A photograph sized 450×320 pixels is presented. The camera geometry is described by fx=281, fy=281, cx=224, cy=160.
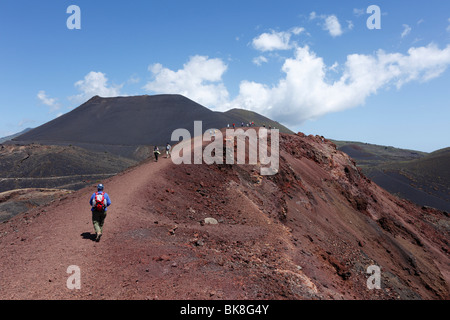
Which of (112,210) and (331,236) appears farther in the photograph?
(331,236)

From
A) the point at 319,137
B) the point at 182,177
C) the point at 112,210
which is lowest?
the point at 112,210

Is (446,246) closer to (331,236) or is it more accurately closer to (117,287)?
(331,236)

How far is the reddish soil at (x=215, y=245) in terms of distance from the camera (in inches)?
267

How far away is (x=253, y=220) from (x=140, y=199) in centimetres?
535

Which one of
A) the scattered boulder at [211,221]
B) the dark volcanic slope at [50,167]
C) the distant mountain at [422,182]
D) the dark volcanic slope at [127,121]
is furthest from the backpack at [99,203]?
the dark volcanic slope at [127,121]

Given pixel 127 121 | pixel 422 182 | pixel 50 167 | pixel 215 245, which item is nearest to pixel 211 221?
pixel 215 245

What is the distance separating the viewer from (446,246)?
30859mm

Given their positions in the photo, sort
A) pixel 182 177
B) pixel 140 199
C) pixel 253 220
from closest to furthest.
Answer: pixel 140 199 < pixel 253 220 < pixel 182 177

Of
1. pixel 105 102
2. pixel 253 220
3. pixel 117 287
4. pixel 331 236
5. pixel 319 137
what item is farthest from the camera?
pixel 105 102

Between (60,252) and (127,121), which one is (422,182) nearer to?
(60,252)

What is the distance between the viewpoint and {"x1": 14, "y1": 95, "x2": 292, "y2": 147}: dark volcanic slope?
10006 centimetres

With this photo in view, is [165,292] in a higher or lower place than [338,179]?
lower

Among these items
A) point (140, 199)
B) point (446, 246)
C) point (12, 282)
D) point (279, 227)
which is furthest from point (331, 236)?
point (446, 246)

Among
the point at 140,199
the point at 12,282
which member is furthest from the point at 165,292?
the point at 140,199
